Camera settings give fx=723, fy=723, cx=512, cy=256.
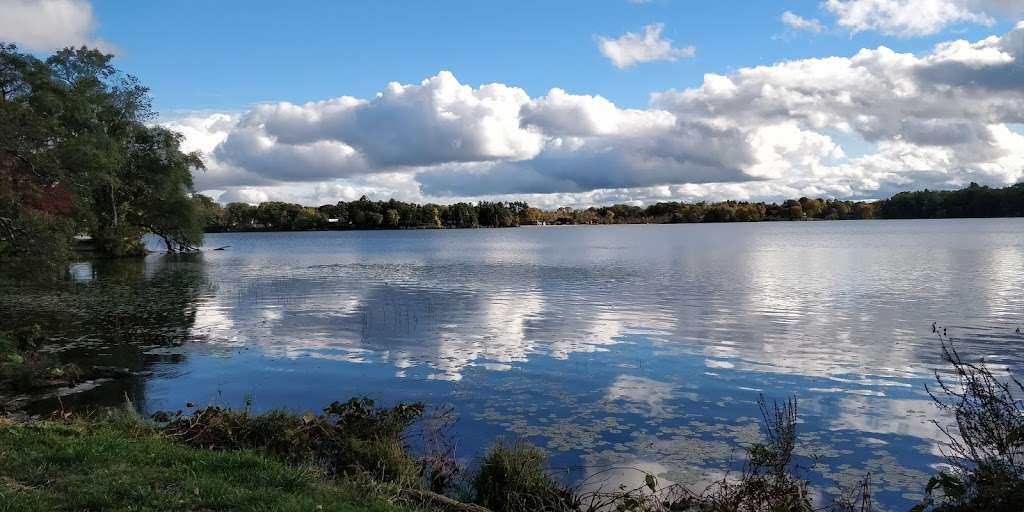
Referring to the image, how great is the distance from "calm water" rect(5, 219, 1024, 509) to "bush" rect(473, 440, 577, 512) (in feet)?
4.20

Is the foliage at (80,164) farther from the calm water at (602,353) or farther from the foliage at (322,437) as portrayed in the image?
the foliage at (322,437)

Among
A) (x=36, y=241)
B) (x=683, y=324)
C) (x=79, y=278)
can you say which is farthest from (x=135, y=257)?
(x=683, y=324)

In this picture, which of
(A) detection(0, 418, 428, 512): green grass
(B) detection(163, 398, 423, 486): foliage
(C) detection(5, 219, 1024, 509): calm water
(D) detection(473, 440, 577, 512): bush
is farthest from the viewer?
(C) detection(5, 219, 1024, 509): calm water

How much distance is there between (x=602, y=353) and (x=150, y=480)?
13.9 metres

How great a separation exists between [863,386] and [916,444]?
13.1ft

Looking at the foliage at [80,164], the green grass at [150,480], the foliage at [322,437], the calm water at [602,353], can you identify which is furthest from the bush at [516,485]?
the foliage at [80,164]

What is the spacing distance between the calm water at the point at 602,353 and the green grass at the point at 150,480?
3902mm

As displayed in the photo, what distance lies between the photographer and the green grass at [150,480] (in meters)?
7.10

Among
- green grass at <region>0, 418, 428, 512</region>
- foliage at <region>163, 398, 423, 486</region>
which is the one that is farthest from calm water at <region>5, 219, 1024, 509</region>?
green grass at <region>0, 418, 428, 512</region>

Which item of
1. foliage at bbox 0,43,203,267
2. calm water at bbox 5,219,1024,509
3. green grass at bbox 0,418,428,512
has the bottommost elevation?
calm water at bbox 5,219,1024,509

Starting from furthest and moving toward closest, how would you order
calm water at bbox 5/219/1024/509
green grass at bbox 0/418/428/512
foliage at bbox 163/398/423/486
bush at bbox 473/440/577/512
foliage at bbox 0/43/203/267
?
foliage at bbox 0/43/203/267
calm water at bbox 5/219/1024/509
foliage at bbox 163/398/423/486
bush at bbox 473/440/577/512
green grass at bbox 0/418/428/512

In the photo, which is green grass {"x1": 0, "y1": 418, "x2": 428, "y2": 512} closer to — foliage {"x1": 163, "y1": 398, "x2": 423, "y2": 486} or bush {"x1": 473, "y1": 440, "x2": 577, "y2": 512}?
foliage {"x1": 163, "y1": 398, "x2": 423, "y2": 486}

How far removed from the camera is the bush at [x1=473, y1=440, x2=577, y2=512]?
9.31 m

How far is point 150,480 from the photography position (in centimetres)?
771
